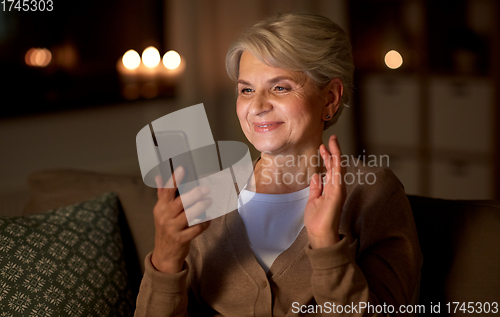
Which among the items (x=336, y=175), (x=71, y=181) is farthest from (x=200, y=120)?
(x=71, y=181)

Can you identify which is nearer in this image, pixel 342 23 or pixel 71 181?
pixel 71 181

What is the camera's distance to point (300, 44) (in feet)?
3.34

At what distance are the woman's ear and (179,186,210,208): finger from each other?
44cm

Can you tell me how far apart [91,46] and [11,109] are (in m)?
0.72

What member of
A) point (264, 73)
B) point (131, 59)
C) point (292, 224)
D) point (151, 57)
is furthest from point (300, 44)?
point (151, 57)

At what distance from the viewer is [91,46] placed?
3.29 metres

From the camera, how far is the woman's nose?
40.0 inches

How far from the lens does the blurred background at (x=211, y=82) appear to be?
2932mm

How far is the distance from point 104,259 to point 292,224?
554mm

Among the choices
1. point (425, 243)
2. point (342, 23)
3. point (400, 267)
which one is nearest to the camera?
point (400, 267)

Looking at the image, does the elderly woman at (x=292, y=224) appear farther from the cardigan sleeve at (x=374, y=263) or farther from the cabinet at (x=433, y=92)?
the cabinet at (x=433, y=92)

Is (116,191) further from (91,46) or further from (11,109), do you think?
(91,46)

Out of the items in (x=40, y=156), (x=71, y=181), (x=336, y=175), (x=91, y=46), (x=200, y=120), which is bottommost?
(x=40, y=156)

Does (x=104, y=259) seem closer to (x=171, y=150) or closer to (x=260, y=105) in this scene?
(x=171, y=150)
